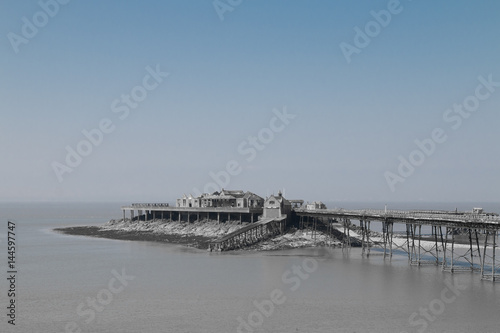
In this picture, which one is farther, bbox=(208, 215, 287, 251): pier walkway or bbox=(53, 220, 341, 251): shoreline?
bbox=(53, 220, 341, 251): shoreline

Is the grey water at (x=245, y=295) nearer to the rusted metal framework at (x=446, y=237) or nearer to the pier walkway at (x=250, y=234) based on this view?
the rusted metal framework at (x=446, y=237)

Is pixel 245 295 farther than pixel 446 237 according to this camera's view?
No

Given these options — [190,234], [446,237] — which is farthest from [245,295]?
[190,234]

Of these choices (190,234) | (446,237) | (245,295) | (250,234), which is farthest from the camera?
(190,234)

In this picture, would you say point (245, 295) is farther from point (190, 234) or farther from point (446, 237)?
point (190, 234)

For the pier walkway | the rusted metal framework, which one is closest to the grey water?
the rusted metal framework

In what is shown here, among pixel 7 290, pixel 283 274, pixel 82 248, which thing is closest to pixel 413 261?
pixel 283 274

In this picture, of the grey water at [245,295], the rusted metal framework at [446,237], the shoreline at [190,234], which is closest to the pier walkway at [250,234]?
the shoreline at [190,234]

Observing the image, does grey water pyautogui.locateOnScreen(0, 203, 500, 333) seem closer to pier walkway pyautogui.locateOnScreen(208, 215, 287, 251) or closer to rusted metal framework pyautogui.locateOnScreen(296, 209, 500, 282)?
rusted metal framework pyautogui.locateOnScreen(296, 209, 500, 282)
